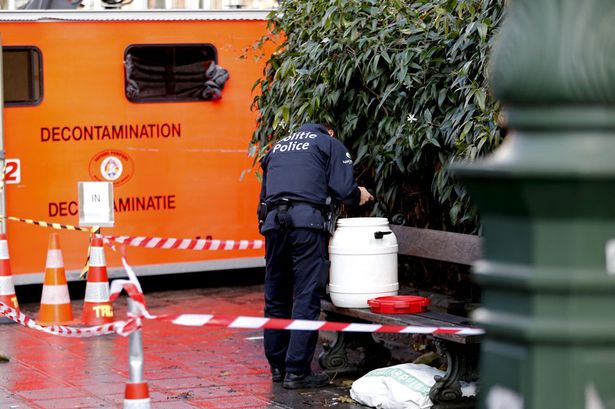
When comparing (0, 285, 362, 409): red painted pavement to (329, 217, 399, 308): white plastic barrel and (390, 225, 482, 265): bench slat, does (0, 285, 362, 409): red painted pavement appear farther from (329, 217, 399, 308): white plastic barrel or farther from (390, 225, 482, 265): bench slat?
(390, 225, 482, 265): bench slat

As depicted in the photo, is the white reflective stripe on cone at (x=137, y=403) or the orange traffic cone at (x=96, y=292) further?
the orange traffic cone at (x=96, y=292)

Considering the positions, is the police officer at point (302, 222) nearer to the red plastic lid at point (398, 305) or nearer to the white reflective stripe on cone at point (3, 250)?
the red plastic lid at point (398, 305)

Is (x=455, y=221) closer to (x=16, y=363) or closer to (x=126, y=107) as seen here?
(x=16, y=363)

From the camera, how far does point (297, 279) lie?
8133 millimetres

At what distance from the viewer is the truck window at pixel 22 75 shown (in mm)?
12141

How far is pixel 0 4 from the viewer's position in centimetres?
1262

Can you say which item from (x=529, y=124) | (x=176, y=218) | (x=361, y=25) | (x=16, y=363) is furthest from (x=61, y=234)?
(x=529, y=124)

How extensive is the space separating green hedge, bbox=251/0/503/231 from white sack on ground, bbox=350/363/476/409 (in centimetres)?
101

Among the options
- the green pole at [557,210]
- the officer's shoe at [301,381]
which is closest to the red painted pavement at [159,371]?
the officer's shoe at [301,381]

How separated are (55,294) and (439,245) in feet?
13.3

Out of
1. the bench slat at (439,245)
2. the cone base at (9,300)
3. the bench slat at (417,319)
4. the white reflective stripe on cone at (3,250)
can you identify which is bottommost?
the cone base at (9,300)

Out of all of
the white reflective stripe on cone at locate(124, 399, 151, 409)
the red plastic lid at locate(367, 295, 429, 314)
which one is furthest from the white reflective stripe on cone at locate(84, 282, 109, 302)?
the white reflective stripe on cone at locate(124, 399, 151, 409)

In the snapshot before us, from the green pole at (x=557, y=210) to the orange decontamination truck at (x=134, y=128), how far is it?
9.59 m

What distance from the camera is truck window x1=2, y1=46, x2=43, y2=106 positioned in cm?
1214
